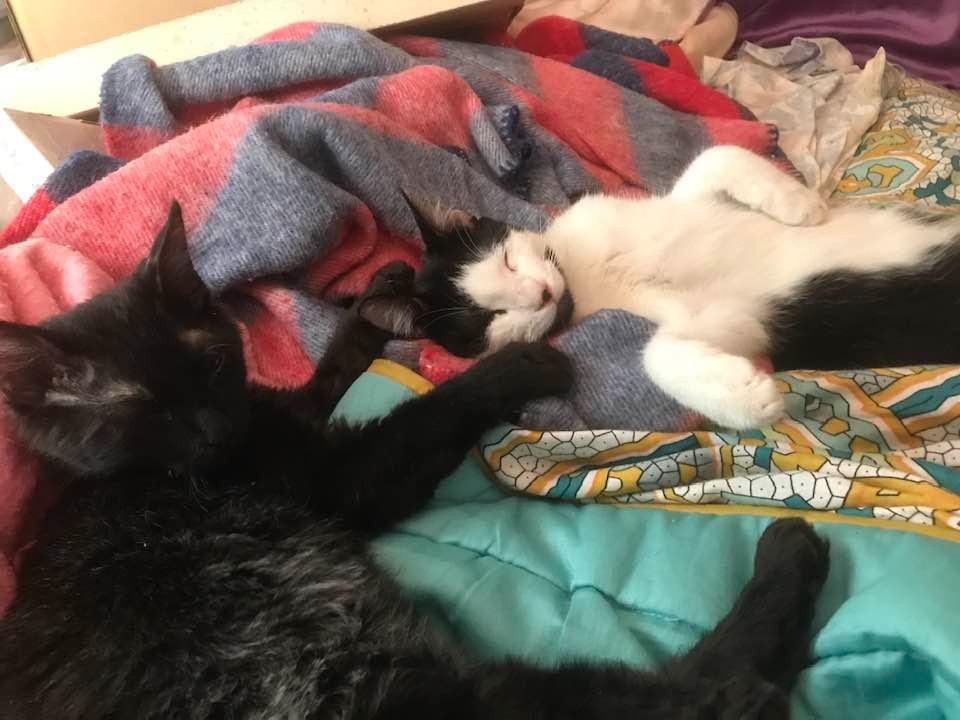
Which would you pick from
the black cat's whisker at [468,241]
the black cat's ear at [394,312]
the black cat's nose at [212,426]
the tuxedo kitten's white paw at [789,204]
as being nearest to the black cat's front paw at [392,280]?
the black cat's ear at [394,312]

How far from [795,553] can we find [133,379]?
0.88 m

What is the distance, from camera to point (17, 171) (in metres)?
1.60

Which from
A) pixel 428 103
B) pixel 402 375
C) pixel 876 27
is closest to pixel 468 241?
pixel 402 375

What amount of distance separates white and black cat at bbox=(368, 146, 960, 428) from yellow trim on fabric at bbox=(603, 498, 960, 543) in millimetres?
138

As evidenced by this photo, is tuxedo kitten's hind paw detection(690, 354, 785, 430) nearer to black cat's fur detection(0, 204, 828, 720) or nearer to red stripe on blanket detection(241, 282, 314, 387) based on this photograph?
black cat's fur detection(0, 204, 828, 720)

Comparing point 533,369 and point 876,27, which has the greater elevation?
point 876,27

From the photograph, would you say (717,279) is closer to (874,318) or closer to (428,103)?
(874,318)

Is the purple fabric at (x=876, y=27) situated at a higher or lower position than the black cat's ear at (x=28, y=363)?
lower

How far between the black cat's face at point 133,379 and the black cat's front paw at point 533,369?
403mm

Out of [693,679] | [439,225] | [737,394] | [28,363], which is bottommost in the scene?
[693,679]

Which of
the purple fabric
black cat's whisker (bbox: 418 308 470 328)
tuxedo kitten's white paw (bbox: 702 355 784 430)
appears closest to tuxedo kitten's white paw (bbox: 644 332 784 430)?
tuxedo kitten's white paw (bbox: 702 355 784 430)

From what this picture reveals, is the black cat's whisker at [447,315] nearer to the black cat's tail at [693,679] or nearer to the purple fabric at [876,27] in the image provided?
the black cat's tail at [693,679]

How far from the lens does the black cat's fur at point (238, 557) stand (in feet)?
2.89

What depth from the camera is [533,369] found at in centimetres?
122
